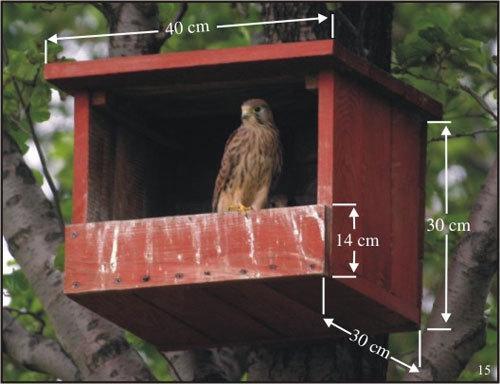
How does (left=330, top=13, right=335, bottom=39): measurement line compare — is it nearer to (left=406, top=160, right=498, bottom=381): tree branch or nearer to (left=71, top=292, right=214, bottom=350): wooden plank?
(left=406, top=160, right=498, bottom=381): tree branch

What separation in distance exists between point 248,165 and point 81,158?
32.8 inches

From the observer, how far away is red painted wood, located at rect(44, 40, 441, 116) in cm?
796

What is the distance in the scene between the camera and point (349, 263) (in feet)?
25.6

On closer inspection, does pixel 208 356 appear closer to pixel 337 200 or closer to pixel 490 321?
pixel 337 200

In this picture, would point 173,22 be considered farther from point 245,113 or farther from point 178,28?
point 178,28

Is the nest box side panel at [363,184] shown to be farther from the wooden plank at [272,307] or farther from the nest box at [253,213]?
the wooden plank at [272,307]

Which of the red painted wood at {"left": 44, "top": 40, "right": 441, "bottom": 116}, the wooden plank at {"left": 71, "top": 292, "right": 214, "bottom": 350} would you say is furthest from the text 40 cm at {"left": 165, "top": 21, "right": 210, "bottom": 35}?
the wooden plank at {"left": 71, "top": 292, "right": 214, "bottom": 350}

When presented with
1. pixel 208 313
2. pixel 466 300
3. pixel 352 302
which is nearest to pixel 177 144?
pixel 208 313

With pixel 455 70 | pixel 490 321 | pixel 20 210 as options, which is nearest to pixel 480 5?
pixel 490 321

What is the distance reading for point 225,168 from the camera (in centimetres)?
867

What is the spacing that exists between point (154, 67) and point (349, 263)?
1.27 m

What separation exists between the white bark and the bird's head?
115 cm

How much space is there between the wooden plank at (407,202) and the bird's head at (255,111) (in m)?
0.61

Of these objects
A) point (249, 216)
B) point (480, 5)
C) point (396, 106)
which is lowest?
point (249, 216)
